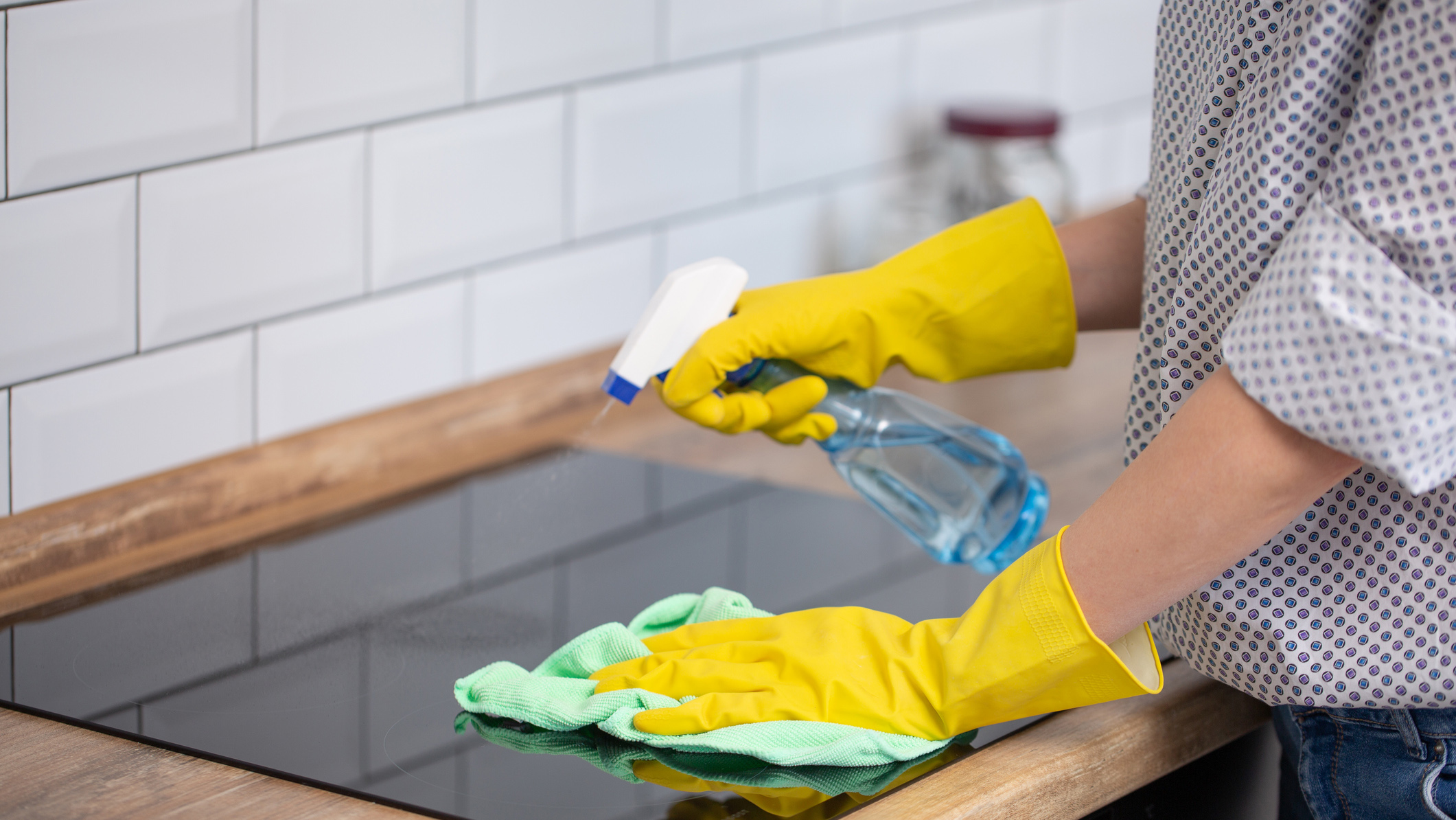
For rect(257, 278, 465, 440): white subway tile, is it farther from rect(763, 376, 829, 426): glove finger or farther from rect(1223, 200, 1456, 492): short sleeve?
rect(1223, 200, 1456, 492): short sleeve

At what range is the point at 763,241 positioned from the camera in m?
1.46

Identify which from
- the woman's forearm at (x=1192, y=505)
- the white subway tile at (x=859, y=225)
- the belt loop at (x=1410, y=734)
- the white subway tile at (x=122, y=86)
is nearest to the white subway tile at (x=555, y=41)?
the white subway tile at (x=122, y=86)

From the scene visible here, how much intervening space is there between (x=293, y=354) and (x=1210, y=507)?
686mm

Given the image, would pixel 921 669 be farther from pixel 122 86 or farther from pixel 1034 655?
pixel 122 86

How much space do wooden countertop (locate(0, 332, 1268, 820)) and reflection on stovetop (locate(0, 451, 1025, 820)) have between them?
25 millimetres

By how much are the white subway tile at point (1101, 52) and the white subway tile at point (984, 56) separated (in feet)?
0.11

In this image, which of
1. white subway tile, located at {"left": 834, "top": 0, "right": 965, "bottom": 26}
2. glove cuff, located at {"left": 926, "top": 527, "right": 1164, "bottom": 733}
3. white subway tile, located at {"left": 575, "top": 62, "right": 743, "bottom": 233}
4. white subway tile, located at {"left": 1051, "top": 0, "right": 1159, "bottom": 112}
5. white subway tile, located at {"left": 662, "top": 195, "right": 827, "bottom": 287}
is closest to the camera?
glove cuff, located at {"left": 926, "top": 527, "right": 1164, "bottom": 733}

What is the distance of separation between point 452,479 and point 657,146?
37 centimetres

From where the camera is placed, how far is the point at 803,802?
0.69m

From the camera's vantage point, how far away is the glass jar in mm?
1561

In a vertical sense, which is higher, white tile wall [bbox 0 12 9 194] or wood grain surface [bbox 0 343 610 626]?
white tile wall [bbox 0 12 9 194]

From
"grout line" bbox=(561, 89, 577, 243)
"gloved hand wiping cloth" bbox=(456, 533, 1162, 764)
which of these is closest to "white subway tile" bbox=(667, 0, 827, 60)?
"grout line" bbox=(561, 89, 577, 243)

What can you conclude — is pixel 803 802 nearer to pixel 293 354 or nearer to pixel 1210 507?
pixel 1210 507

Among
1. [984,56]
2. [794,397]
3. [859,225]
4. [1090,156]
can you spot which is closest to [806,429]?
[794,397]
